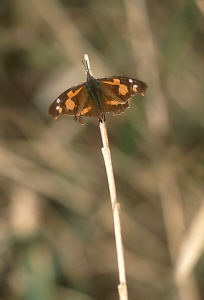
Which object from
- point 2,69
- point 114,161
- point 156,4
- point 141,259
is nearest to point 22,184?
point 114,161

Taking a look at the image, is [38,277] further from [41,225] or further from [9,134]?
[9,134]

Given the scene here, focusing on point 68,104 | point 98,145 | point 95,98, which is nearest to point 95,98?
point 95,98

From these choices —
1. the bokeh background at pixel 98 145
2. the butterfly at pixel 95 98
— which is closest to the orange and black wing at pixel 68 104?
the butterfly at pixel 95 98

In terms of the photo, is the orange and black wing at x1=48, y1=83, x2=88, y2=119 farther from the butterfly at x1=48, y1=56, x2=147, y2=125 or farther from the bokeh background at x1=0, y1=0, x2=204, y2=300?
the bokeh background at x1=0, y1=0, x2=204, y2=300

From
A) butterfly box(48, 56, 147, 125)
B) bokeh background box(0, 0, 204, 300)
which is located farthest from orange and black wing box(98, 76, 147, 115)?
bokeh background box(0, 0, 204, 300)

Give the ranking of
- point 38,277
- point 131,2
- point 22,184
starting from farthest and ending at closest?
point 22,184, point 131,2, point 38,277

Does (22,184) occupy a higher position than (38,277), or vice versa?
(22,184)

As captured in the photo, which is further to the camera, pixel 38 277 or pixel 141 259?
pixel 141 259

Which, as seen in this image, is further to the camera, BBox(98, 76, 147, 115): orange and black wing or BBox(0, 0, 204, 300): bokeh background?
BBox(0, 0, 204, 300): bokeh background
